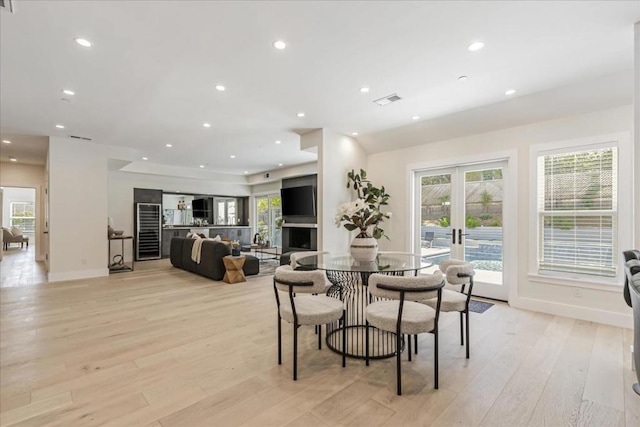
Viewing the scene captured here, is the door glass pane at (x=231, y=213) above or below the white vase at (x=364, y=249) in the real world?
above

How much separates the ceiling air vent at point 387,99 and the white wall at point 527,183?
1549 mm

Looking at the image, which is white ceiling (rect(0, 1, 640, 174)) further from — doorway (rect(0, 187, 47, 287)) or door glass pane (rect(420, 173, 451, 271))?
doorway (rect(0, 187, 47, 287))

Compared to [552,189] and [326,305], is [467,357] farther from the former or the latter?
[552,189]

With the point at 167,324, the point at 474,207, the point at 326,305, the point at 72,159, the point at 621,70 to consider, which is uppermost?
the point at 621,70

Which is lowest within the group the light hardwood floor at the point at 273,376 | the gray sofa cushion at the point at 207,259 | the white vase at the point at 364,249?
the light hardwood floor at the point at 273,376

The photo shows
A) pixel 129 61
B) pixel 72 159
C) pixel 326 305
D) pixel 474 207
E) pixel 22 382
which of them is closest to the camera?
pixel 22 382

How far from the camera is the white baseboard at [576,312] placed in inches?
131

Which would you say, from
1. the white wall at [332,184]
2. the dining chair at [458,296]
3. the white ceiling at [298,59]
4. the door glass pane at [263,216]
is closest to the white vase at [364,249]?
the dining chair at [458,296]

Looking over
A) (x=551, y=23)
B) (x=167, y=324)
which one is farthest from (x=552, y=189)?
(x=167, y=324)

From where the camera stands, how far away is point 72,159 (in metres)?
5.91

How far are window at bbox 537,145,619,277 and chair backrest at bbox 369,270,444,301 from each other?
2.83 metres

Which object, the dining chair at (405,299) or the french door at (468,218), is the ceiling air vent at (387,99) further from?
the dining chair at (405,299)

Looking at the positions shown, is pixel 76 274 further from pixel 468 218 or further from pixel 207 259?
pixel 468 218

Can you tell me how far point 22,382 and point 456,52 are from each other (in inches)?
176
